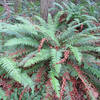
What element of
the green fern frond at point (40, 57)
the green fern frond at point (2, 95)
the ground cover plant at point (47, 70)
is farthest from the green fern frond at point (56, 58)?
the green fern frond at point (2, 95)

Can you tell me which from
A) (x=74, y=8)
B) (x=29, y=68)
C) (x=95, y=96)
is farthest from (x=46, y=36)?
(x=74, y=8)

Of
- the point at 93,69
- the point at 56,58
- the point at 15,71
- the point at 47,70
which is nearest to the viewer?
the point at 15,71

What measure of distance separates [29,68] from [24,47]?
536 millimetres

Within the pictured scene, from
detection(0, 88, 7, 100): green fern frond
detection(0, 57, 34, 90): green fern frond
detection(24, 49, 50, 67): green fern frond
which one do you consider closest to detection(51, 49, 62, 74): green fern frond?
detection(24, 49, 50, 67): green fern frond

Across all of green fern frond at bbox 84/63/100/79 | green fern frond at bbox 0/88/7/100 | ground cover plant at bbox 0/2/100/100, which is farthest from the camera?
green fern frond at bbox 84/63/100/79

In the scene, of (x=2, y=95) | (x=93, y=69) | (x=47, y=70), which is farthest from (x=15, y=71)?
(x=93, y=69)

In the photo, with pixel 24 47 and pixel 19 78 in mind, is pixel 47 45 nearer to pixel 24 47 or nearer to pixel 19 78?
pixel 24 47

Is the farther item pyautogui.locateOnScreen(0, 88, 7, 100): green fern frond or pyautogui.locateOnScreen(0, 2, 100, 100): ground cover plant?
pyautogui.locateOnScreen(0, 2, 100, 100): ground cover plant

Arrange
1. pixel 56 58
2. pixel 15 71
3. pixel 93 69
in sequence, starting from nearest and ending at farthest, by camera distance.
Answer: pixel 15 71
pixel 56 58
pixel 93 69

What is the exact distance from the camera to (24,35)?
3271mm

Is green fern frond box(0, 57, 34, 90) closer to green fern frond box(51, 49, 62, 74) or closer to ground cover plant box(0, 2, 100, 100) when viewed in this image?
ground cover plant box(0, 2, 100, 100)

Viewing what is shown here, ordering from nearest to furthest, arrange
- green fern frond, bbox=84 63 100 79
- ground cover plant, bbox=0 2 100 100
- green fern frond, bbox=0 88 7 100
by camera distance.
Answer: green fern frond, bbox=0 88 7 100, ground cover plant, bbox=0 2 100 100, green fern frond, bbox=84 63 100 79

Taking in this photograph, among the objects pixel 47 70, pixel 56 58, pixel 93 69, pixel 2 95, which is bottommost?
pixel 2 95

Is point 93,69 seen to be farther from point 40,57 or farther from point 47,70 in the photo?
point 40,57
